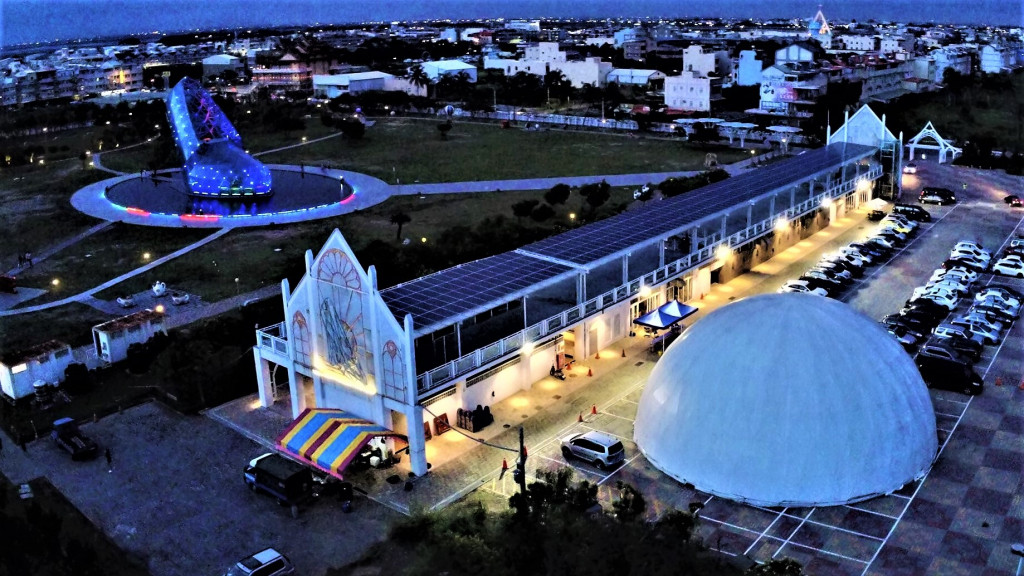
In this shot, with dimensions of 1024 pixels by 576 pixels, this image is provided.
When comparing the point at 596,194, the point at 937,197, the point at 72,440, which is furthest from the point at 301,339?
the point at 937,197

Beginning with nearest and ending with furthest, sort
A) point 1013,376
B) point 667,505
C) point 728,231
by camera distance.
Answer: point 667,505 → point 1013,376 → point 728,231

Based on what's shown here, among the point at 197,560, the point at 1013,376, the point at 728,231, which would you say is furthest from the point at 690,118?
the point at 197,560

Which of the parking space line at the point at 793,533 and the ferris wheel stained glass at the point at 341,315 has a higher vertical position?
the ferris wheel stained glass at the point at 341,315

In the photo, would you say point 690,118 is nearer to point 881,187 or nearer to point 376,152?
point 376,152

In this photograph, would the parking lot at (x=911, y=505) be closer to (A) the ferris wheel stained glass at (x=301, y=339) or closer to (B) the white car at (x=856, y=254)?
(A) the ferris wheel stained glass at (x=301, y=339)

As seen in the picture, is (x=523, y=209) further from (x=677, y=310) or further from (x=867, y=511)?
(x=867, y=511)

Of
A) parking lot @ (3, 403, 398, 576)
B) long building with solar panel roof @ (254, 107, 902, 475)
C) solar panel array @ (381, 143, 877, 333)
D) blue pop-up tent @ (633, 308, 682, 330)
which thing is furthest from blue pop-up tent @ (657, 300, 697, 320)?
parking lot @ (3, 403, 398, 576)

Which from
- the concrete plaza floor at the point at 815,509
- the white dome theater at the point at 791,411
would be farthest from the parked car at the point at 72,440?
the white dome theater at the point at 791,411

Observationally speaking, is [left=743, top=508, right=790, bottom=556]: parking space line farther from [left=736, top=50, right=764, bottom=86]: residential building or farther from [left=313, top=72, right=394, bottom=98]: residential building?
[left=313, top=72, right=394, bottom=98]: residential building
